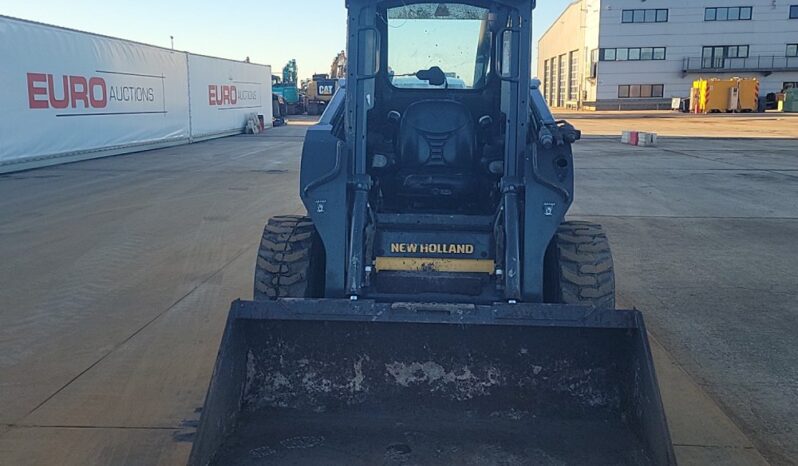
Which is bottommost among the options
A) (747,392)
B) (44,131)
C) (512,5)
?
(747,392)

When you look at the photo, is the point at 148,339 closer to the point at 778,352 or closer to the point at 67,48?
the point at 778,352

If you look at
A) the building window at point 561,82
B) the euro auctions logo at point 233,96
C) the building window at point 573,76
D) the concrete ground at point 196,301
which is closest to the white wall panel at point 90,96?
the euro auctions logo at point 233,96

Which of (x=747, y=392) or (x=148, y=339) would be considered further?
(x=148, y=339)

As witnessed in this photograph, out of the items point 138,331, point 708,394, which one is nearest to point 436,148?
point 708,394

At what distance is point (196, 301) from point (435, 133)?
116 inches

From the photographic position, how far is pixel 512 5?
4.76 m

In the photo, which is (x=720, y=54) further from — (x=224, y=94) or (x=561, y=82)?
(x=224, y=94)

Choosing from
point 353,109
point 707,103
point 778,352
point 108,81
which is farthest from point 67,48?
point 707,103

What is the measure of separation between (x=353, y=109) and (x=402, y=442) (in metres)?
2.23

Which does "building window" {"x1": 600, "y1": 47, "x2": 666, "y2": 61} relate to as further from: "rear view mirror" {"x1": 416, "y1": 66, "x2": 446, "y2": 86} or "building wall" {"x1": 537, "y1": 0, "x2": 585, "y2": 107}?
"rear view mirror" {"x1": 416, "y1": 66, "x2": 446, "y2": 86}

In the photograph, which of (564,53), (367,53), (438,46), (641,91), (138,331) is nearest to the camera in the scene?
(367,53)

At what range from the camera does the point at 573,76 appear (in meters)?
73.4

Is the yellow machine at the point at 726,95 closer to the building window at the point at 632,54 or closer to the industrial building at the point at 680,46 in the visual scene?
the industrial building at the point at 680,46

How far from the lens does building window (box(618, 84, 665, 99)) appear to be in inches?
2505
